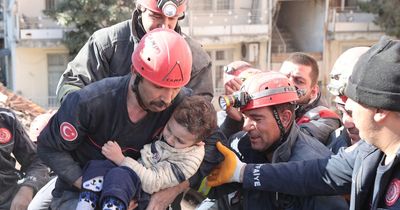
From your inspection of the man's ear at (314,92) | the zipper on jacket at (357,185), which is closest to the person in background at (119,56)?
the man's ear at (314,92)

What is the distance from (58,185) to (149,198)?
2.18 feet

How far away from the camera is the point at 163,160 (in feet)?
10.6

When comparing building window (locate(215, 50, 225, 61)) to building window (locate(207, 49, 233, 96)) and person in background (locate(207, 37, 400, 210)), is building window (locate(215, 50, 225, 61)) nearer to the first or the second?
building window (locate(207, 49, 233, 96))

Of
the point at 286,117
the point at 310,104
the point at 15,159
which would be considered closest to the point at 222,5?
the point at 310,104

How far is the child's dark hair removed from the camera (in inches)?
125

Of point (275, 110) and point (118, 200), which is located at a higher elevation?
point (275, 110)

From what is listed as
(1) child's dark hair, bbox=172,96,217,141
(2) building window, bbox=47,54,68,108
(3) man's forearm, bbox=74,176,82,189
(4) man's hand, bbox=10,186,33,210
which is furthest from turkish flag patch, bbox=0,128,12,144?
(2) building window, bbox=47,54,68,108

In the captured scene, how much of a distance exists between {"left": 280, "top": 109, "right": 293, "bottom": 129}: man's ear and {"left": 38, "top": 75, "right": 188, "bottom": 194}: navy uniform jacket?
711 millimetres

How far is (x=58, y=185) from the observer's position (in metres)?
3.48

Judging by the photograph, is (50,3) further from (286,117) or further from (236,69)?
(286,117)

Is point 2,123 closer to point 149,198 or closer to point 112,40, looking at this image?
point 112,40

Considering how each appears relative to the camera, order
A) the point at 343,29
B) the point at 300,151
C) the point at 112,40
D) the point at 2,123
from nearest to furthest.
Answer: the point at 300,151, the point at 112,40, the point at 2,123, the point at 343,29

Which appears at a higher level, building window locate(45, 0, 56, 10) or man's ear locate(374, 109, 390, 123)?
man's ear locate(374, 109, 390, 123)

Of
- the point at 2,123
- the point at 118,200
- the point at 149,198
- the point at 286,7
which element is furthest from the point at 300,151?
the point at 286,7
